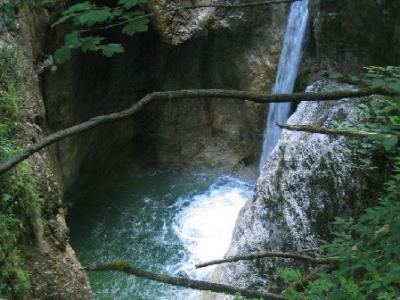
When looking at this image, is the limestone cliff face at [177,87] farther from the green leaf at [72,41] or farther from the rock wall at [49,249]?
the green leaf at [72,41]

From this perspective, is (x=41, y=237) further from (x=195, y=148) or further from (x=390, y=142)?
(x=195, y=148)

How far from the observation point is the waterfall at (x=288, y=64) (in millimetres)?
8734

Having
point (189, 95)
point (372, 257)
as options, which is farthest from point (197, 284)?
point (189, 95)

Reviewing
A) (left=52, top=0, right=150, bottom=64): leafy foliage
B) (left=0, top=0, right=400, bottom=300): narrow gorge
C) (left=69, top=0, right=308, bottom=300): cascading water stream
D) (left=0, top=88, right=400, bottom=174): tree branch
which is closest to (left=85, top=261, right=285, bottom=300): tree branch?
(left=0, top=0, right=400, bottom=300): narrow gorge

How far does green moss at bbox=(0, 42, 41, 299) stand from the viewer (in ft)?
13.1

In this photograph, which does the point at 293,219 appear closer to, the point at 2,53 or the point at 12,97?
the point at 12,97

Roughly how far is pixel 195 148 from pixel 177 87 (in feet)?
4.15

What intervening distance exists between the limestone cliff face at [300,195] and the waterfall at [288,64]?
281 centimetres

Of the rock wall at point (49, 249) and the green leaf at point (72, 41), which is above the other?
the green leaf at point (72, 41)

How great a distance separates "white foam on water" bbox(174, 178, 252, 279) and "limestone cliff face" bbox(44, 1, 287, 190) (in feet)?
2.62

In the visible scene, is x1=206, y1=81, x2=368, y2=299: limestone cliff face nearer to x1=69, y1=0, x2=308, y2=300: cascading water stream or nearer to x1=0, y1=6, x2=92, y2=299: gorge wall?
x1=69, y1=0, x2=308, y2=300: cascading water stream

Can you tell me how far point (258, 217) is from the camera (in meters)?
5.73

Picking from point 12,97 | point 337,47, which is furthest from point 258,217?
point 12,97

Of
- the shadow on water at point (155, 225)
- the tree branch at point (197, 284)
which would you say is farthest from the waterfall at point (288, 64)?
the tree branch at point (197, 284)
